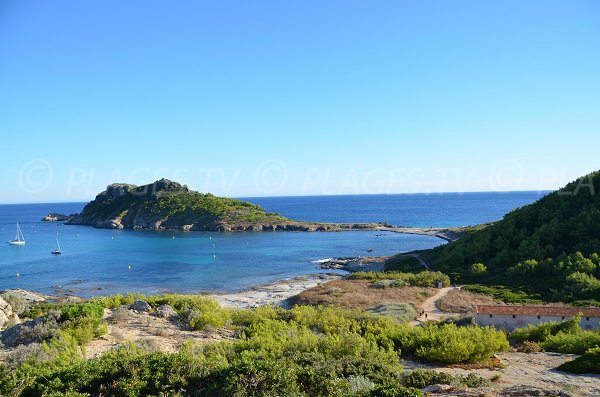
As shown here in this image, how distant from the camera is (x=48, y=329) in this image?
13.2m

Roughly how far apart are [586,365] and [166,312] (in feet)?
50.4

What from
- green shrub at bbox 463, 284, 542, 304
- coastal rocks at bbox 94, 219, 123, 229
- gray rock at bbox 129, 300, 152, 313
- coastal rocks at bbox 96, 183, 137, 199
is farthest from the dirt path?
coastal rocks at bbox 96, 183, 137, 199

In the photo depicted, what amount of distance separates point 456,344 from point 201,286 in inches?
1551

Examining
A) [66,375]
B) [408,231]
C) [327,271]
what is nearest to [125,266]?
[327,271]

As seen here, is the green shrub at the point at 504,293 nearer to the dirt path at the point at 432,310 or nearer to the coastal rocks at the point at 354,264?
the dirt path at the point at 432,310

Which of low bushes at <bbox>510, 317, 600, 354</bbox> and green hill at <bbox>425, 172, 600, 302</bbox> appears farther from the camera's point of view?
green hill at <bbox>425, 172, 600, 302</bbox>

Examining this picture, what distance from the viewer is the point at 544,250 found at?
137ft

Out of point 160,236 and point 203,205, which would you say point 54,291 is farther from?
point 203,205

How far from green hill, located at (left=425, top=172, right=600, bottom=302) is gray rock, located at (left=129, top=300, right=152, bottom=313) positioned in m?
29.3

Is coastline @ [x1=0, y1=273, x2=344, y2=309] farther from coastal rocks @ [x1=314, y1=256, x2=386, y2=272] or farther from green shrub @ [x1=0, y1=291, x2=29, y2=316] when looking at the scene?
green shrub @ [x1=0, y1=291, x2=29, y2=316]

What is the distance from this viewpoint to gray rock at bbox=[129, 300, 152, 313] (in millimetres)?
19156

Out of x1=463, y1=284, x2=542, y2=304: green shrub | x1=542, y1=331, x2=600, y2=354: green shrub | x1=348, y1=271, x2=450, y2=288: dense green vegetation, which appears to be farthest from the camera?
x1=348, y1=271, x2=450, y2=288: dense green vegetation

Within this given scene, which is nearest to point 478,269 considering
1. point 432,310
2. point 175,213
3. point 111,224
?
point 432,310

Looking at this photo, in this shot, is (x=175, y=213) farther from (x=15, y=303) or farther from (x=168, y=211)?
(x=15, y=303)
